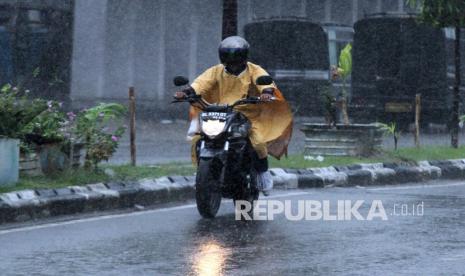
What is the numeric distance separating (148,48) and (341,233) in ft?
83.5

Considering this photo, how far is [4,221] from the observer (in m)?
10.9

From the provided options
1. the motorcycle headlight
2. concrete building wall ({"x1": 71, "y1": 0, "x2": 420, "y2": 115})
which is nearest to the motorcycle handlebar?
the motorcycle headlight

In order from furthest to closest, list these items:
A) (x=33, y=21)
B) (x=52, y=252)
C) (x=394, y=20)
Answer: (x=394, y=20) → (x=33, y=21) → (x=52, y=252)

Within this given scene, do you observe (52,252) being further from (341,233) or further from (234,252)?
(341,233)

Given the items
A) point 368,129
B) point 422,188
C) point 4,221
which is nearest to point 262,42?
point 368,129

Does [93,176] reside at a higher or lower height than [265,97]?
lower

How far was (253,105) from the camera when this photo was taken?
11.8 meters

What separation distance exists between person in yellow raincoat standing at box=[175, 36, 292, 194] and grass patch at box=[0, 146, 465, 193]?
1362 millimetres

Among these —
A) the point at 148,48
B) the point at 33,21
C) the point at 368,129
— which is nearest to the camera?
the point at 368,129

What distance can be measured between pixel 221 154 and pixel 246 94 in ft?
2.43

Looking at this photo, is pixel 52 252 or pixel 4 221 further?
pixel 4 221

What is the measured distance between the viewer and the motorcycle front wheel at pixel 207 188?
11.1 metres

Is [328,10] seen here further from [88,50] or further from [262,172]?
[262,172]

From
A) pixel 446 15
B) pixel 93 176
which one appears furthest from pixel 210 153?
pixel 446 15
